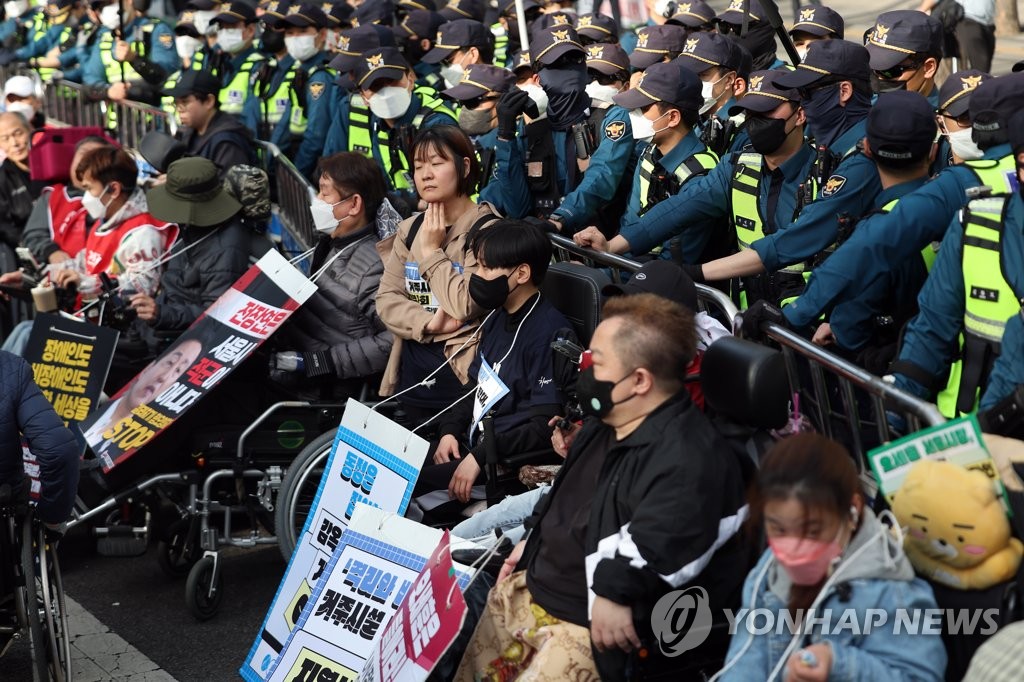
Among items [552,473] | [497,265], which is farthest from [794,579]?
[497,265]

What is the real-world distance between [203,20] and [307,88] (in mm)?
3244

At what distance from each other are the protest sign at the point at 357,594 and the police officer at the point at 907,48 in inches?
135

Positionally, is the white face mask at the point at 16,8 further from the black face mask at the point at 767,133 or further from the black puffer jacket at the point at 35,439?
the black face mask at the point at 767,133

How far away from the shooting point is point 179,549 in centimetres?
736

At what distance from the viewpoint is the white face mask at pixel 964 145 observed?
5605 millimetres

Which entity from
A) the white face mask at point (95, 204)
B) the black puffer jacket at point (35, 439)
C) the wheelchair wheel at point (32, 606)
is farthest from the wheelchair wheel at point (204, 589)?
the white face mask at point (95, 204)

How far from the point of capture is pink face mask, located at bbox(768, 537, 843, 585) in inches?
140

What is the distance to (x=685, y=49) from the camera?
7.85 m

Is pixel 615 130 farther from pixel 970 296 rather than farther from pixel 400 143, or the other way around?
pixel 970 296

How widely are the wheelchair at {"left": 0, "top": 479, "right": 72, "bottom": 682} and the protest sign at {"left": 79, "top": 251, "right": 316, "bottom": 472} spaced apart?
135 centimetres

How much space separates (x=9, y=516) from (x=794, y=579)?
3164mm

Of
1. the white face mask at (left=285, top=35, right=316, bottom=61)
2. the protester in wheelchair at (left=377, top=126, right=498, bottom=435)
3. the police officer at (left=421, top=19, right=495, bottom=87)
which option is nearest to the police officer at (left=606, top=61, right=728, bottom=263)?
the protester in wheelchair at (left=377, top=126, right=498, bottom=435)

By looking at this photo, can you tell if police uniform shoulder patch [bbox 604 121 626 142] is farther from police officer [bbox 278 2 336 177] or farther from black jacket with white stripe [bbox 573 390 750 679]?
police officer [bbox 278 2 336 177]

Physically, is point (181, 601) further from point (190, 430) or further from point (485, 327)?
point (485, 327)
